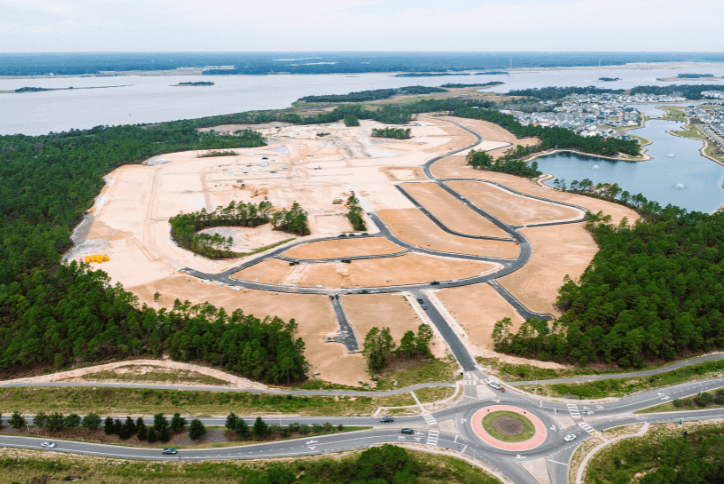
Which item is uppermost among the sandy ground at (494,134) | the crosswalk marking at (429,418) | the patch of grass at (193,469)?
the sandy ground at (494,134)

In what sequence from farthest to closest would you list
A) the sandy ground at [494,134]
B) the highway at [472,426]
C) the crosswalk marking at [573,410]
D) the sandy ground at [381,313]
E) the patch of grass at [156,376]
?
the sandy ground at [494,134] < the sandy ground at [381,313] < the patch of grass at [156,376] < the crosswalk marking at [573,410] < the highway at [472,426]

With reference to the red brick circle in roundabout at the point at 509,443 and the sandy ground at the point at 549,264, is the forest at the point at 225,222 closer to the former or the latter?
the sandy ground at the point at 549,264

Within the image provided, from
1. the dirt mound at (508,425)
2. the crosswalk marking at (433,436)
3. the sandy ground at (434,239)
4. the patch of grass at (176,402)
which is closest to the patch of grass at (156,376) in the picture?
the patch of grass at (176,402)

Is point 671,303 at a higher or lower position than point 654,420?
higher

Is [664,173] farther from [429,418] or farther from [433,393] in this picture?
[429,418]

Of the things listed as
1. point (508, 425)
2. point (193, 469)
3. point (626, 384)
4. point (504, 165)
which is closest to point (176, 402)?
point (193, 469)

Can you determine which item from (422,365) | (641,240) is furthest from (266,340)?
(641,240)

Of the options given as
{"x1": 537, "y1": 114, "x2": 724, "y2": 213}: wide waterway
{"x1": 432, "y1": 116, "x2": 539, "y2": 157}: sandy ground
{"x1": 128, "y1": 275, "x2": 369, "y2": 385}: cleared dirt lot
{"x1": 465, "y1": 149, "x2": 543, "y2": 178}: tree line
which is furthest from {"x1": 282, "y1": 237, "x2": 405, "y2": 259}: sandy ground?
{"x1": 432, "y1": 116, "x2": 539, "y2": 157}: sandy ground

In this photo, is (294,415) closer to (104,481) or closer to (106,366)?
(104,481)
